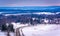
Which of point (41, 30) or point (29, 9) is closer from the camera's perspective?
point (41, 30)

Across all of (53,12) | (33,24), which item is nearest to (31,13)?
(33,24)

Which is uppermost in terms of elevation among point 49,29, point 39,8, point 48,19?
point 39,8

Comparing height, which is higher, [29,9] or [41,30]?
[29,9]

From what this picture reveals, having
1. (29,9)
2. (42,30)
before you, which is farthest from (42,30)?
(29,9)

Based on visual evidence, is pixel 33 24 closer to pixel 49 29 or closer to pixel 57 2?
pixel 49 29

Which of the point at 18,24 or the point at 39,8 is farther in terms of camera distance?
the point at 39,8

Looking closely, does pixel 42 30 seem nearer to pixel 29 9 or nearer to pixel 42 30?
pixel 42 30

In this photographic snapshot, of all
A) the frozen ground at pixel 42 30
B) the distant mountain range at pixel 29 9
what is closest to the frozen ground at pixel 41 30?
the frozen ground at pixel 42 30

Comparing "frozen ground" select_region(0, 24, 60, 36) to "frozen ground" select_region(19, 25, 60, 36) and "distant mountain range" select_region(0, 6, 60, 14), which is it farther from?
"distant mountain range" select_region(0, 6, 60, 14)
